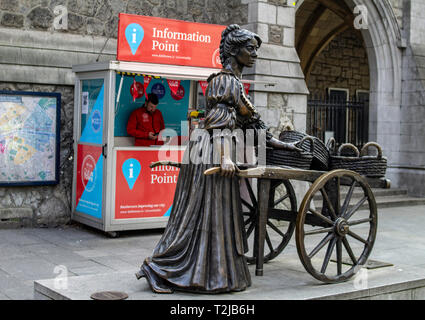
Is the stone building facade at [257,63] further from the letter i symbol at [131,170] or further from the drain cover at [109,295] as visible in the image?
the drain cover at [109,295]

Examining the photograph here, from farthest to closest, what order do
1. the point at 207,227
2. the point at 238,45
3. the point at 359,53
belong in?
the point at 359,53
the point at 238,45
the point at 207,227

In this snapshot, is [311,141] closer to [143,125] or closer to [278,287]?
[278,287]

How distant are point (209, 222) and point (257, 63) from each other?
16.7 feet

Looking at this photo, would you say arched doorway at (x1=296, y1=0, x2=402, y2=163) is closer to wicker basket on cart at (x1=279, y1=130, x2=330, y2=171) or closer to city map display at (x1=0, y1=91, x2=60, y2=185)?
city map display at (x1=0, y1=91, x2=60, y2=185)

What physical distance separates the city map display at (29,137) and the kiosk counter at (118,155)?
0.32m

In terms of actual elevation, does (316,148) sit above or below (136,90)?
below

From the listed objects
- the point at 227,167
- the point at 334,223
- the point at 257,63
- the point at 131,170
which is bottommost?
the point at 334,223

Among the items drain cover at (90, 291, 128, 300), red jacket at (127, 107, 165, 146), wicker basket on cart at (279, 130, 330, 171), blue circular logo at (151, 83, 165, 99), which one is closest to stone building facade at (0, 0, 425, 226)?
blue circular logo at (151, 83, 165, 99)

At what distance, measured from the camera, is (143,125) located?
8.75m

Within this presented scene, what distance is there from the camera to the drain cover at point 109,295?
14.4 ft

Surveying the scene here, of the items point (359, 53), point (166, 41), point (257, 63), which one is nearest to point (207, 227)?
point (166, 41)

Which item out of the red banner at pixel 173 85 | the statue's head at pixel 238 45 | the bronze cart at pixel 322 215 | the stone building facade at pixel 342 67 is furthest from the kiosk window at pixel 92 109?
the stone building facade at pixel 342 67
